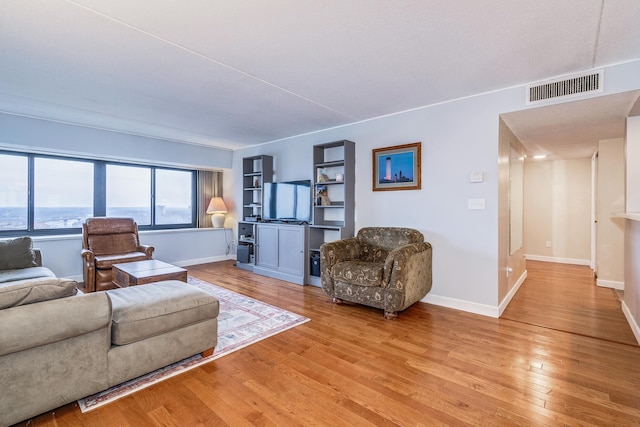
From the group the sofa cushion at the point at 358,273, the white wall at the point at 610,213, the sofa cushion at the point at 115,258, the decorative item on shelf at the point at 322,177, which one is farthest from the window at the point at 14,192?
the white wall at the point at 610,213

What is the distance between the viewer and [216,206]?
6.38 m

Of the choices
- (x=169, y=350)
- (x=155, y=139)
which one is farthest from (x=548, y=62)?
(x=155, y=139)

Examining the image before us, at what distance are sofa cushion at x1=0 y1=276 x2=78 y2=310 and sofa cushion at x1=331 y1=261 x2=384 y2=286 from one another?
2.37m

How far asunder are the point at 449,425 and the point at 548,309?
263 centimetres

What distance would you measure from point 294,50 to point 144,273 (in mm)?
2610

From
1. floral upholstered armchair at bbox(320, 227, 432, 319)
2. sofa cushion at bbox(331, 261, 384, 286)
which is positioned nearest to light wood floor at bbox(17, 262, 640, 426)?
floral upholstered armchair at bbox(320, 227, 432, 319)

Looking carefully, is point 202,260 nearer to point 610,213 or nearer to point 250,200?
point 250,200

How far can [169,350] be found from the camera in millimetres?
2055

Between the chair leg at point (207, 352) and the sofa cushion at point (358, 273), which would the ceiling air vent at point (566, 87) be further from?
the chair leg at point (207, 352)

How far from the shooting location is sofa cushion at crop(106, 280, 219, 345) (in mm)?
1856

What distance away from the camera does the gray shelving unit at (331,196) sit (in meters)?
4.29

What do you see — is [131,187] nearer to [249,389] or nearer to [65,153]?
[65,153]

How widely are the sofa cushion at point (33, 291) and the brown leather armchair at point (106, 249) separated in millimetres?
2607

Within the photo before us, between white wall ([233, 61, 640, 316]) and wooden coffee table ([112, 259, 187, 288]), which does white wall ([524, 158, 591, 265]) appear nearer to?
white wall ([233, 61, 640, 316])
